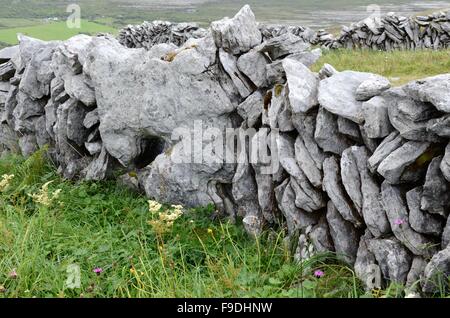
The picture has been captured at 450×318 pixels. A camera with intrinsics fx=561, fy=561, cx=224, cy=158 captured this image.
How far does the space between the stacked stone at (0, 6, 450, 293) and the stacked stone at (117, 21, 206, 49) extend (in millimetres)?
21401

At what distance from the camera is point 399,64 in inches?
614

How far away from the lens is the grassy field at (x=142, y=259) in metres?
5.79

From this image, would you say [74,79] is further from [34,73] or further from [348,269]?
[348,269]

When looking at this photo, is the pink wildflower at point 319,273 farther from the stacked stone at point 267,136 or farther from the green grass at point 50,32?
the green grass at point 50,32

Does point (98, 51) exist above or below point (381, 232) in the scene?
above

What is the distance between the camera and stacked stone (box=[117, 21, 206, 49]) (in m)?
32.7

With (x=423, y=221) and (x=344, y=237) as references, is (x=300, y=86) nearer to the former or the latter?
(x=344, y=237)

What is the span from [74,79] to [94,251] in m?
4.32

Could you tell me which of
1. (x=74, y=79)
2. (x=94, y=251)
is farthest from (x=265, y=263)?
(x=74, y=79)

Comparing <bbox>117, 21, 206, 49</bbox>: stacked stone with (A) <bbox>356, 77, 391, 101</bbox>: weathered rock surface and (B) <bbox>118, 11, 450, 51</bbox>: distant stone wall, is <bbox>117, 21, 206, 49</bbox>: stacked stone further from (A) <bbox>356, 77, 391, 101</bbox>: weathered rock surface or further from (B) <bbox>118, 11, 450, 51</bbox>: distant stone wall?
(A) <bbox>356, 77, 391, 101</bbox>: weathered rock surface

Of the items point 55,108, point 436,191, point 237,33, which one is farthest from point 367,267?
point 55,108

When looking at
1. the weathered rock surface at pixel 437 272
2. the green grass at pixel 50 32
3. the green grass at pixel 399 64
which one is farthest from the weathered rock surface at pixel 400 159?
the green grass at pixel 50 32

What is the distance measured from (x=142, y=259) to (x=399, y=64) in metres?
11.4
